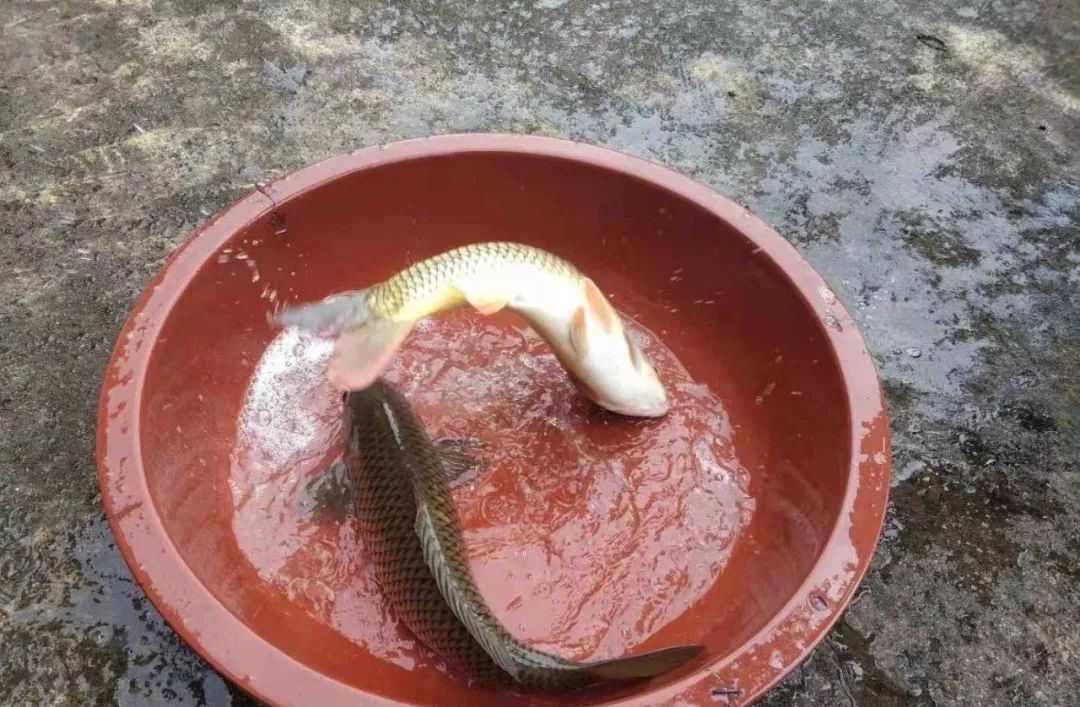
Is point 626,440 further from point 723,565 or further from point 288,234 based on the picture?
point 288,234

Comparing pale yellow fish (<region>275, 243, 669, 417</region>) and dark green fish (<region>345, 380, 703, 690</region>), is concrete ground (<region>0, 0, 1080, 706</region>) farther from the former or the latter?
pale yellow fish (<region>275, 243, 669, 417</region>)

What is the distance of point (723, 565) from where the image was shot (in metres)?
2.16

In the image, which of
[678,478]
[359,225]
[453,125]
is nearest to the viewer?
[678,478]

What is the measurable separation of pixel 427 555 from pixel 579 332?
666 mm

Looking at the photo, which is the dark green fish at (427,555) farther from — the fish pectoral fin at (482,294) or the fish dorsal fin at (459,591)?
the fish pectoral fin at (482,294)

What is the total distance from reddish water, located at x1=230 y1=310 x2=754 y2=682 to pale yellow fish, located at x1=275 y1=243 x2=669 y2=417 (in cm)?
22

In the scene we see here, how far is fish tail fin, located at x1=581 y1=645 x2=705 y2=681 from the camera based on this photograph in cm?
164

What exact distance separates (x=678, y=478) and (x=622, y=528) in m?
0.22

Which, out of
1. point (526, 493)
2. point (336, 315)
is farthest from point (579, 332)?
point (336, 315)

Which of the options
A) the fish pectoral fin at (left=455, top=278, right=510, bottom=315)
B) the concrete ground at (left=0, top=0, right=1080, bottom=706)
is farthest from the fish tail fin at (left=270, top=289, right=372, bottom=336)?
the concrete ground at (left=0, top=0, right=1080, bottom=706)

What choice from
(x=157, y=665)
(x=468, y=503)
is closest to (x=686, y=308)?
(x=468, y=503)

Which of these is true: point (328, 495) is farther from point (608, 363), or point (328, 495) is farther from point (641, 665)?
point (641, 665)

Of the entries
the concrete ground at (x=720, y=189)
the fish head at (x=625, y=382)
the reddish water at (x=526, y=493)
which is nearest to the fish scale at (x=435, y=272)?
the fish head at (x=625, y=382)

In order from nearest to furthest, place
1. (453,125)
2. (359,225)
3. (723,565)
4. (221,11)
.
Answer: (723,565)
(359,225)
(453,125)
(221,11)
